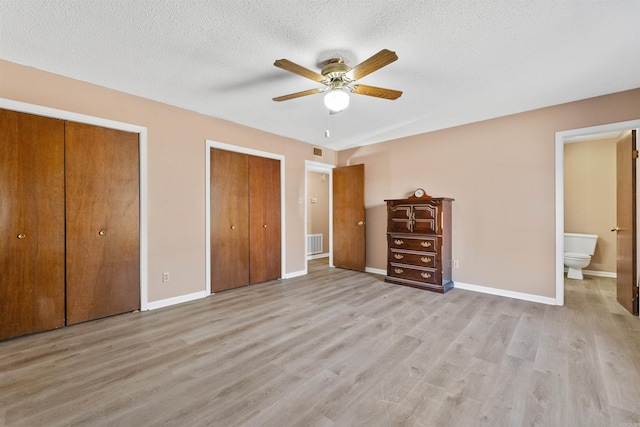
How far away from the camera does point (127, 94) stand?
10.1ft

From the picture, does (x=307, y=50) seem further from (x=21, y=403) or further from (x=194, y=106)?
(x=21, y=403)

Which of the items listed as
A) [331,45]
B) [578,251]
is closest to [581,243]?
[578,251]

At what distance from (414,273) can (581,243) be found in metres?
3.13

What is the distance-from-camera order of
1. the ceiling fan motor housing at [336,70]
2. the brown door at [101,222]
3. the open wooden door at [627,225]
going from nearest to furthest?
the ceiling fan motor housing at [336,70]
the brown door at [101,222]
the open wooden door at [627,225]

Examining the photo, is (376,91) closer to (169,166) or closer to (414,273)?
(169,166)

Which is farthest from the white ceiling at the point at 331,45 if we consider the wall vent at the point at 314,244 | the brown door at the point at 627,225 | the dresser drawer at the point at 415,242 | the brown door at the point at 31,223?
the wall vent at the point at 314,244

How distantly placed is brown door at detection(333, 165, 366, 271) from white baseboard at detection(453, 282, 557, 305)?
1.76 m

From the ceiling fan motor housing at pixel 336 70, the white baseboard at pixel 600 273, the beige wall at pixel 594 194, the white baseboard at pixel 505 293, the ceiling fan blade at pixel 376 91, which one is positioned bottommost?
the white baseboard at pixel 505 293

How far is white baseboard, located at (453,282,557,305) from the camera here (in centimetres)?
340

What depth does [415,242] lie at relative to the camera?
13.5 ft

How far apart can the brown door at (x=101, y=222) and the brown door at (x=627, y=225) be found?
5565 millimetres

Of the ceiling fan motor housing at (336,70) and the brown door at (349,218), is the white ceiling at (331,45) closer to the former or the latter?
the ceiling fan motor housing at (336,70)

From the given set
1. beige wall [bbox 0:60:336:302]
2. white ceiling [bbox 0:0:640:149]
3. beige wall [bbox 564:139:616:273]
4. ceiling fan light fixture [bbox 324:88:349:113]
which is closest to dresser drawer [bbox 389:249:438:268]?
white ceiling [bbox 0:0:640:149]

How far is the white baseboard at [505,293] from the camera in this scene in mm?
3399
